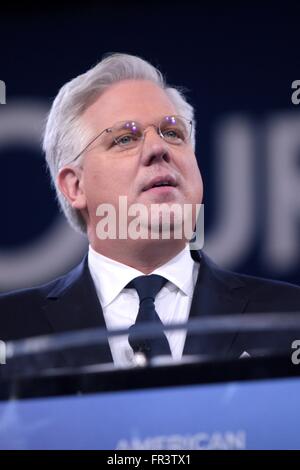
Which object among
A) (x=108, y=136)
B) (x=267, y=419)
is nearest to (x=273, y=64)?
(x=108, y=136)

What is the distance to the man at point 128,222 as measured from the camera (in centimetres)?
148

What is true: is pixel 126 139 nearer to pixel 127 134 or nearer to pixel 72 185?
pixel 127 134

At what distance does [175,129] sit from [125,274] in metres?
0.29

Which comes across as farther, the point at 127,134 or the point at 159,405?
the point at 127,134

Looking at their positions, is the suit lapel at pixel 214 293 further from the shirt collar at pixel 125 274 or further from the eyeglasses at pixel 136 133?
the eyeglasses at pixel 136 133

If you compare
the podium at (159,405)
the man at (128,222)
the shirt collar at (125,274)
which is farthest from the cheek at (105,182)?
the podium at (159,405)

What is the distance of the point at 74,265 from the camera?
1.74 meters

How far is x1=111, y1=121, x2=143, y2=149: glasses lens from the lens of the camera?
153 cm

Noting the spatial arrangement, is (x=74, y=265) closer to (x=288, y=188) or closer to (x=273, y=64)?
(x=288, y=188)

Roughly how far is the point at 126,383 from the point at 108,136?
932 mm

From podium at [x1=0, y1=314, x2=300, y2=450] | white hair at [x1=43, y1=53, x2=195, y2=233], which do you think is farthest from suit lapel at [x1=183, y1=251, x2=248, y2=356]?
podium at [x1=0, y1=314, x2=300, y2=450]

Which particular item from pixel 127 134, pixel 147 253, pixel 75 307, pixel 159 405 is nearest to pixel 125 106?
pixel 127 134

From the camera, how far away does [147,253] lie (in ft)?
5.03

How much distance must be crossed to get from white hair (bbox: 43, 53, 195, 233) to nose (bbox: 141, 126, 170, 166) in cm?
12
